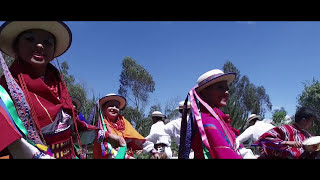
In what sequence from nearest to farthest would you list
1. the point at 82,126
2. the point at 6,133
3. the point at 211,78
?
the point at 6,133
the point at 82,126
the point at 211,78

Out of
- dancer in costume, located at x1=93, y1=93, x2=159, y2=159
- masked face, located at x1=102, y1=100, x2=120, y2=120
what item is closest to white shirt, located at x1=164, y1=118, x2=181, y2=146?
dancer in costume, located at x1=93, y1=93, x2=159, y2=159

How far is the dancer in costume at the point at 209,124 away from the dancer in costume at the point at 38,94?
0.89 meters

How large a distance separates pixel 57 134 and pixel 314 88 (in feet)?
79.5

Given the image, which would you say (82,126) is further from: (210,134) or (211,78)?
(211,78)

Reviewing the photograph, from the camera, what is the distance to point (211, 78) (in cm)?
349

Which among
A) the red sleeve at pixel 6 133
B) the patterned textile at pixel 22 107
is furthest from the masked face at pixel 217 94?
the red sleeve at pixel 6 133

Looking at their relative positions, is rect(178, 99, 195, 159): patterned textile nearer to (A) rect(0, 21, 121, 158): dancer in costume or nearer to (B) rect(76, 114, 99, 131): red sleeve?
(A) rect(0, 21, 121, 158): dancer in costume

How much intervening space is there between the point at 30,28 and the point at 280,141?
334 cm

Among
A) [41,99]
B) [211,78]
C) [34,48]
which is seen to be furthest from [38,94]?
[211,78]

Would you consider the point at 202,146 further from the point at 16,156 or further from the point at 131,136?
the point at 131,136

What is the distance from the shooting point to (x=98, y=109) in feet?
16.5

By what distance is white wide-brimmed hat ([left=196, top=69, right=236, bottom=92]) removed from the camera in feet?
11.4

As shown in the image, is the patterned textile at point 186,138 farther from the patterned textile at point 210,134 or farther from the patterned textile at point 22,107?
the patterned textile at point 22,107
